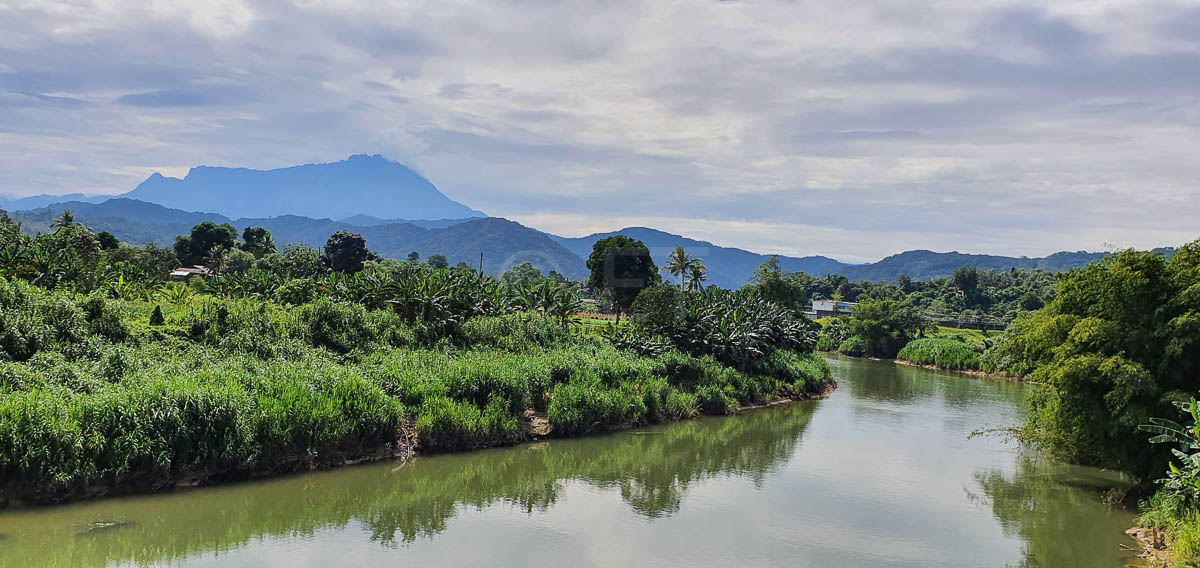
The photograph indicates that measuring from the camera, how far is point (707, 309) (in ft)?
109

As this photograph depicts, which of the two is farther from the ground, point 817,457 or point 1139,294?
point 1139,294

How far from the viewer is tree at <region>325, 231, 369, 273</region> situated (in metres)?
65.3

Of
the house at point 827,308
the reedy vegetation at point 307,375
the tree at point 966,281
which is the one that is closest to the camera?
the reedy vegetation at point 307,375

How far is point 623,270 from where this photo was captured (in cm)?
5206

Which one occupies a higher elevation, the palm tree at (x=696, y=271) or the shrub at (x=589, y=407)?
the palm tree at (x=696, y=271)

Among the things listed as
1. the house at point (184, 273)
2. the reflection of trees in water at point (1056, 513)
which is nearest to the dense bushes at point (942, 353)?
the reflection of trees in water at point (1056, 513)

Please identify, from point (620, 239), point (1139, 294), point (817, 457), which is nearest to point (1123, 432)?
point (1139, 294)

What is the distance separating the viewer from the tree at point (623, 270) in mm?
51625

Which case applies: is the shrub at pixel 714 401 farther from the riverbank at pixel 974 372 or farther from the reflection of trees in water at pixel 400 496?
the riverbank at pixel 974 372

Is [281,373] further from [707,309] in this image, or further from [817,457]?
[707,309]

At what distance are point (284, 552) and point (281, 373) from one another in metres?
6.90

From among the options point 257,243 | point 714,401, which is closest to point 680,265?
point 714,401

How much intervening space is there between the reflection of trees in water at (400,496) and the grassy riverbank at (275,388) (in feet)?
2.27

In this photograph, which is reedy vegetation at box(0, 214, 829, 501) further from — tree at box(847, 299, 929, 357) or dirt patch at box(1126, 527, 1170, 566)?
tree at box(847, 299, 929, 357)
